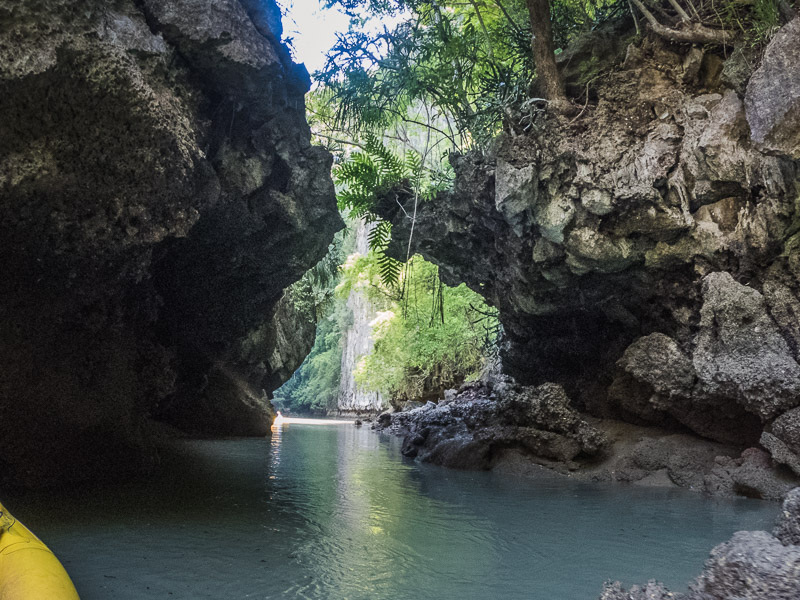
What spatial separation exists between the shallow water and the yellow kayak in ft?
1.09

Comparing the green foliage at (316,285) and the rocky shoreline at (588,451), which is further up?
the green foliage at (316,285)

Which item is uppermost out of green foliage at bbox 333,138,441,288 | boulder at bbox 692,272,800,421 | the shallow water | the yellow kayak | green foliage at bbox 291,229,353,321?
green foliage at bbox 333,138,441,288

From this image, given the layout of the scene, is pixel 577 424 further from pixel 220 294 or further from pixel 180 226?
pixel 180 226

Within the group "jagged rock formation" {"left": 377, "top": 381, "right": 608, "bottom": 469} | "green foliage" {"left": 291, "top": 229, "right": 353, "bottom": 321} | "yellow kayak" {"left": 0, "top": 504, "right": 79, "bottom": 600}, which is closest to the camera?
"yellow kayak" {"left": 0, "top": 504, "right": 79, "bottom": 600}

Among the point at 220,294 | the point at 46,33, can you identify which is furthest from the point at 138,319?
the point at 46,33

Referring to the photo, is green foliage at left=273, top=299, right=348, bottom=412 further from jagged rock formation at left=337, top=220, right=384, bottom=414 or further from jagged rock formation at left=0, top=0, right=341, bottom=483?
jagged rock formation at left=0, top=0, right=341, bottom=483

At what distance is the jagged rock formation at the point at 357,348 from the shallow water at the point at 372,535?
76.4ft

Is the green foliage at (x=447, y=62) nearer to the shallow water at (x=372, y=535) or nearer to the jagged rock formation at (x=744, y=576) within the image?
the shallow water at (x=372, y=535)

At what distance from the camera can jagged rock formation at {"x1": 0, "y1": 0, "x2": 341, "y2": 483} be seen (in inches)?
143

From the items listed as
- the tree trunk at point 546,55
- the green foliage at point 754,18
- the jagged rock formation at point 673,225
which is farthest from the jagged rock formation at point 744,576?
the tree trunk at point 546,55

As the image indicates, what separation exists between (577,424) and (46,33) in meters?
7.60

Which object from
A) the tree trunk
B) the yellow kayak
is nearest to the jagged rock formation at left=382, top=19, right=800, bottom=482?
the tree trunk

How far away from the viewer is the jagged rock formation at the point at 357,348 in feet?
101

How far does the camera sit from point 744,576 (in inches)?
76.5
